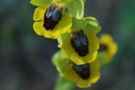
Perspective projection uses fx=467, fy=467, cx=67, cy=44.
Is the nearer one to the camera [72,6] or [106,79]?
[72,6]

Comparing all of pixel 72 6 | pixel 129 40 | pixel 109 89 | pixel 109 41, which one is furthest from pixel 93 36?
pixel 109 89

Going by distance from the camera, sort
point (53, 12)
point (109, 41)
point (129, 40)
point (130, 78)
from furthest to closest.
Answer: point (130, 78)
point (129, 40)
point (109, 41)
point (53, 12)

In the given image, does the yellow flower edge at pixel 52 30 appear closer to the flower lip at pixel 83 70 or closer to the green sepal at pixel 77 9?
the green sepal at pixel 77 9

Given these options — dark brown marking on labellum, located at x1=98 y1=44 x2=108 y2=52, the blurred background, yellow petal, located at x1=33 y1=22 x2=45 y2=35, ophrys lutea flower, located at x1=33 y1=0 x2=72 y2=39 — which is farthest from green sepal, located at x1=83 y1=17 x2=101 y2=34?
the blurred background

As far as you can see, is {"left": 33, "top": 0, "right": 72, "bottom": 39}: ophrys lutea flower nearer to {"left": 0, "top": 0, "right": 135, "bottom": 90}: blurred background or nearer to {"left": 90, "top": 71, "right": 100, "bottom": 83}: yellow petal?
{"left": 90, "top": 71, "right": 100, "bottom": 83}: yellow petal

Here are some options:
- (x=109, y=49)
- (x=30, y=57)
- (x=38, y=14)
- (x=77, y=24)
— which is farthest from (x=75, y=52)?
(x=30, y=57)

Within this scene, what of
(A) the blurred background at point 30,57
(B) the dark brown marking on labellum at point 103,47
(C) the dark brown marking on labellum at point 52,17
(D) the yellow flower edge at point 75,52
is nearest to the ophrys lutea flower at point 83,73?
(D) the yellow flower edge at point 75,52

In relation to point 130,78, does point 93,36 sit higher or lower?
higher

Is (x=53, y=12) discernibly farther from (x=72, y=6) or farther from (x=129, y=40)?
(x=129, y=40)
